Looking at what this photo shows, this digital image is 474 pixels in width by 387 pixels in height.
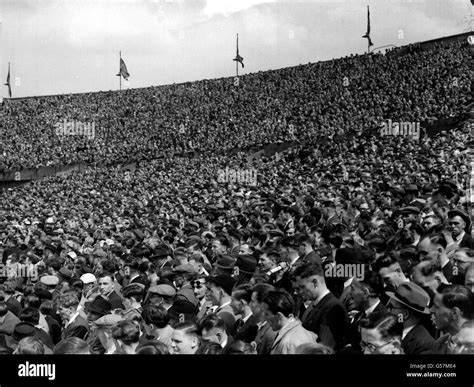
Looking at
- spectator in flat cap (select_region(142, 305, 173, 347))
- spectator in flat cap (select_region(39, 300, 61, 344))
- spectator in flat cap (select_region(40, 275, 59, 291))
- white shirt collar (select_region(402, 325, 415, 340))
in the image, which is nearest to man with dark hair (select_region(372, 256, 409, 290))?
white shirt collar (select_region(402, 325, 415, 340))

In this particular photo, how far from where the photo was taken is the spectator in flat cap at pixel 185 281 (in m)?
7.62

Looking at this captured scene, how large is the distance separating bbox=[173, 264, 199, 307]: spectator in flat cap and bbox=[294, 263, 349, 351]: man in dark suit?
1.63 m

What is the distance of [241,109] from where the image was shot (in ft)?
178

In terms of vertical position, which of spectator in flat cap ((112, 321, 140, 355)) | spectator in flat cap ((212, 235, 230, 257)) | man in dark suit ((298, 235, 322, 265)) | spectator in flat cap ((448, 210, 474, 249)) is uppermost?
spectator in flat cap ((448, 210, 474, 249))

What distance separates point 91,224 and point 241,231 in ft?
47.6

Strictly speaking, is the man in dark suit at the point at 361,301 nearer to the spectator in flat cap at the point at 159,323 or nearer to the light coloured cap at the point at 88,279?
the spectator in flat cap at the point at 159,323

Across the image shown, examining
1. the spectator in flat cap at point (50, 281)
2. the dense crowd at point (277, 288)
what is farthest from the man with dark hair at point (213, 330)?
the spectator in flat cap at point (50, 281)

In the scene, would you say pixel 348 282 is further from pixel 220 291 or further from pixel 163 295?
pixel 163 295

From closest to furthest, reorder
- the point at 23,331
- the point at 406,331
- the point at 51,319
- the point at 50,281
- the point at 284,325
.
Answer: the point at 406,331
the point at 284,325
the point at 23,331
the point at 51,319
the point at 50,281

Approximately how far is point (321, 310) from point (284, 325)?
1.24 feet

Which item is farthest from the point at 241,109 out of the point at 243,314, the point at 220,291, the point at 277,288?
the point at 277,288

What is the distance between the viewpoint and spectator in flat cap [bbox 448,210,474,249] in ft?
26.5

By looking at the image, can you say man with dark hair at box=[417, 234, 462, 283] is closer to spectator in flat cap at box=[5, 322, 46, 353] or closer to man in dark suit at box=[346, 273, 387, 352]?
man in dark suit at box=[346, 273, 387, 352]
